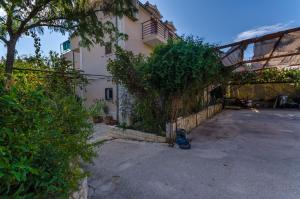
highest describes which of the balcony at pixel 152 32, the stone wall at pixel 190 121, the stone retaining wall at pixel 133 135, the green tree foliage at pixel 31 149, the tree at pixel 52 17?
the balcony at pixel 152 32

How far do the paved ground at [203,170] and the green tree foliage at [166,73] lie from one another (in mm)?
1328

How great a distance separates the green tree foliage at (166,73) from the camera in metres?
5.47

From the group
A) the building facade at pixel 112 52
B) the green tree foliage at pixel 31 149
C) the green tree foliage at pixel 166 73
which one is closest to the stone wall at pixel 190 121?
the green tree foliage at pixel 166 73

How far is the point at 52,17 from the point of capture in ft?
19.5

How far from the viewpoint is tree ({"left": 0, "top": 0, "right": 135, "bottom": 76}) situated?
5.41 metres

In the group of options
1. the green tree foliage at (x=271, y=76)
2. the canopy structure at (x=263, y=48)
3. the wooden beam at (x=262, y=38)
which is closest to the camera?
the wooden beam at (x=262, y=38)

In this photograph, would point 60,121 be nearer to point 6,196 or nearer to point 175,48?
point 6,196

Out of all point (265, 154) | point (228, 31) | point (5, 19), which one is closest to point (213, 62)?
point (265, 154)

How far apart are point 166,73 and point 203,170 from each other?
9.67ft

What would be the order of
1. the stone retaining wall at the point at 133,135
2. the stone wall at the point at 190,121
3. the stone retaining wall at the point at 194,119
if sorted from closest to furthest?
1. the stone wall at the point at 190,121
2. the stone retaining wall at the point at 133,135
3. the stone retaining wall at the point at 194,119

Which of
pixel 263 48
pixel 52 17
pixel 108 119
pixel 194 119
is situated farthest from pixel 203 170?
pixel 108 119

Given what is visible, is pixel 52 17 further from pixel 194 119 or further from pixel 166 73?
pixel 194 119

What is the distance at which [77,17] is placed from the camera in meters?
6.05

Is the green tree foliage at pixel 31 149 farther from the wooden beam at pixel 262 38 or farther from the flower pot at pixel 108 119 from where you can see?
the flower pot at pixel 108 119
